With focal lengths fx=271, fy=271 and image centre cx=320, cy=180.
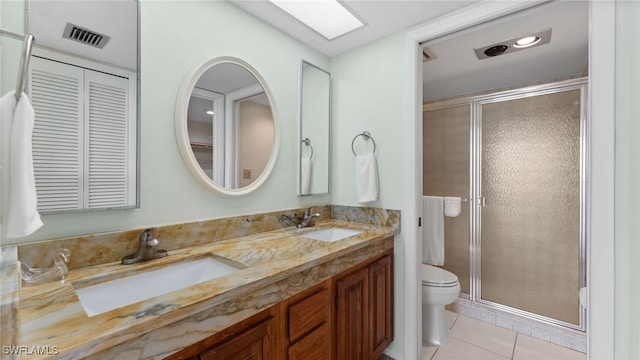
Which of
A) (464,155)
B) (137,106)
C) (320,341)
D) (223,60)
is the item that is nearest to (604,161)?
(320,341)

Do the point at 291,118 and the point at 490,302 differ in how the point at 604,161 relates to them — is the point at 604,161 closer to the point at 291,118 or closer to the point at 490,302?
the point at 291,118

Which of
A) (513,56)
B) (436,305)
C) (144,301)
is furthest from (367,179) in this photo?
(513,56)

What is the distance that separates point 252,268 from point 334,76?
65.8 inches

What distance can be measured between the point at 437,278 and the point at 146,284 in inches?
76.7

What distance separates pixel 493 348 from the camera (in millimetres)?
1975

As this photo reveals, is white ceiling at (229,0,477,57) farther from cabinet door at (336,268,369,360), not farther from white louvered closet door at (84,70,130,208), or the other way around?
cabinet door at (336,268,369,360)

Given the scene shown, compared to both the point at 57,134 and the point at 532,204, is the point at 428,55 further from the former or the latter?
the point at 57,134

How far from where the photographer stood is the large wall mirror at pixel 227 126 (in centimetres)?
134

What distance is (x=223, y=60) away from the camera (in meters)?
1.47

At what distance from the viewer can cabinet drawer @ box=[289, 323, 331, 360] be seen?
1.09 metres

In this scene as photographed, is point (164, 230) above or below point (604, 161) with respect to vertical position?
below

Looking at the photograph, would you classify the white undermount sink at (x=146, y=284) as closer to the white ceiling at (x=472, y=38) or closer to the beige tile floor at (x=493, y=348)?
the white ceiling at (x=472, y=38)

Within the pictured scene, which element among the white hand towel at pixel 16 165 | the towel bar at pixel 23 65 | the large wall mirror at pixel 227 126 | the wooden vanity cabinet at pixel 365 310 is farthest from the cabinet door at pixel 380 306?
the towel bar at pixel 23 65

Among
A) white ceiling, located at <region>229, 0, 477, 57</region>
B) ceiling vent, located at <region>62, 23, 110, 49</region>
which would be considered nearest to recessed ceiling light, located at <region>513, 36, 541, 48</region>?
white ceiling, located at <region>229, 0, 477, 57</region>
